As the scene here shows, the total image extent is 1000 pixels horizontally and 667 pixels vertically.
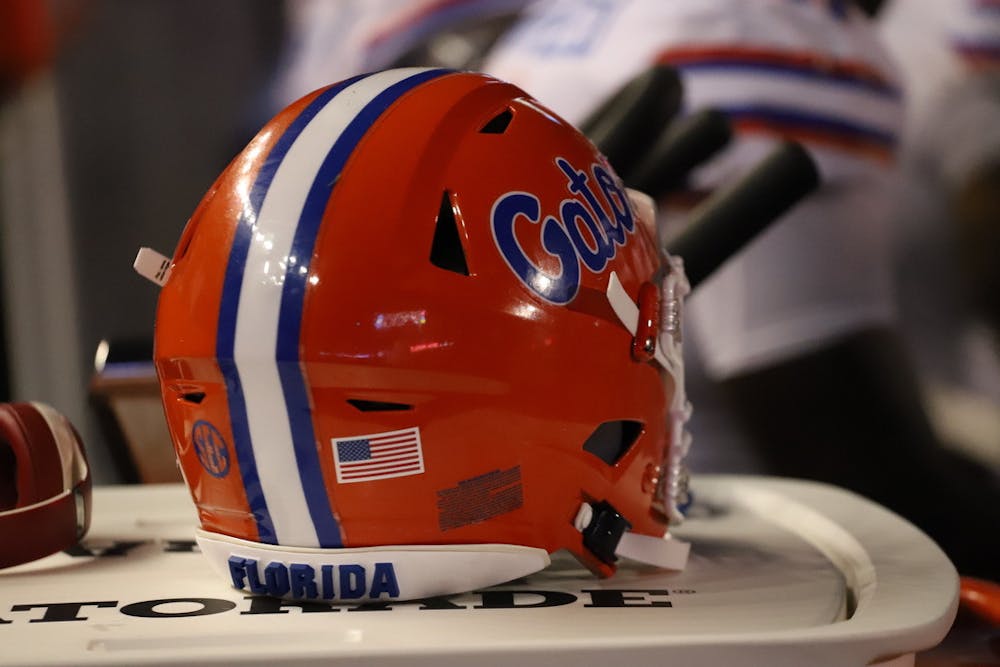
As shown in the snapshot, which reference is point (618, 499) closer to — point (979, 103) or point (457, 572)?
point (457, 572)

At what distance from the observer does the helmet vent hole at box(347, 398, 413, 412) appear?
0.67 meters

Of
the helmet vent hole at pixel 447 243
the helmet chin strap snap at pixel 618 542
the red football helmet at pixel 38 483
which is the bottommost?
the helmet chin strap snap at pixel 618 542

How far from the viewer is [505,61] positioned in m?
1.62

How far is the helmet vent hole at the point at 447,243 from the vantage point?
27.0 inches

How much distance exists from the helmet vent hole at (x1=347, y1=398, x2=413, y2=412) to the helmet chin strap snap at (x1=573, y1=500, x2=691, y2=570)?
164mm

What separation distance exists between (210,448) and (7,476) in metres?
0.22

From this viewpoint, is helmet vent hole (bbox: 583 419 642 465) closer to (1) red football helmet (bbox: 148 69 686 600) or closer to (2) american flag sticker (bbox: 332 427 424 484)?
(1) red football helmet (bbox: 148 69 686 600)

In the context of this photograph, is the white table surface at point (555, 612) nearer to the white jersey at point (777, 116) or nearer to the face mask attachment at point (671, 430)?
the face mask attachment at point (671, 430)

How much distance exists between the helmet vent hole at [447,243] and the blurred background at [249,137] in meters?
0.66

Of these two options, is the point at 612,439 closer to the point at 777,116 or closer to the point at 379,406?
the point at 379,406

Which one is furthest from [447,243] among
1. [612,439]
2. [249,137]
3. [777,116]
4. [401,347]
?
[249,137]

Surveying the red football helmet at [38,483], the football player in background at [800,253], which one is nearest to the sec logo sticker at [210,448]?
the red football helmet at [38,483]

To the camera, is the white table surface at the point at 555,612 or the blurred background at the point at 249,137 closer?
the white table surface at the point at 555,612

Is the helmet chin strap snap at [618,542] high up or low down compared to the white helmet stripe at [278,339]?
down
